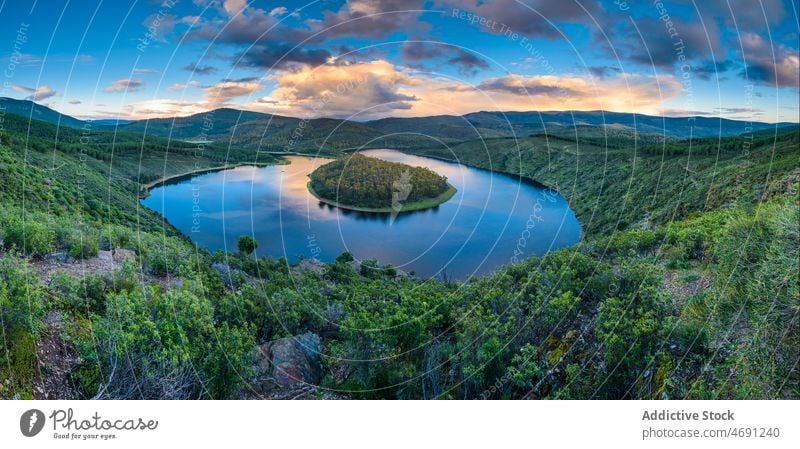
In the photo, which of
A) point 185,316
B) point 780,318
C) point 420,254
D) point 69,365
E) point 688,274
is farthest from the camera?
point 420,254

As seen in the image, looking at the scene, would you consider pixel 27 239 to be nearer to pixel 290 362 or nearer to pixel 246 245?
pixel 290 362

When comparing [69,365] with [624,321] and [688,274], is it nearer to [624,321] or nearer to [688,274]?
[624,321]

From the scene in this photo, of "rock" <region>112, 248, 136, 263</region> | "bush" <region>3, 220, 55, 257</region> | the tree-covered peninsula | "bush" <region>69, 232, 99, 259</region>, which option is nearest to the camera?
"bush" <region>3, 220, 55, 257</region>

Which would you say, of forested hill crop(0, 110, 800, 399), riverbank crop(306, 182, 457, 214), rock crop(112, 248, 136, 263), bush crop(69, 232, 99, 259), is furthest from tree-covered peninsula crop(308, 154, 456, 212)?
bush crop(69, 232, 99, 259)

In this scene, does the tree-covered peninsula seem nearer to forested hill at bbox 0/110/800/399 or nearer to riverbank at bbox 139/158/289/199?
forested hill at bbox 0/110/800/399

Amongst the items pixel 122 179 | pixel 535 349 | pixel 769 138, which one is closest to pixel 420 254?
pixel 535 349

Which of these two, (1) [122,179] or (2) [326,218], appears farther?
(1) [122,179]
